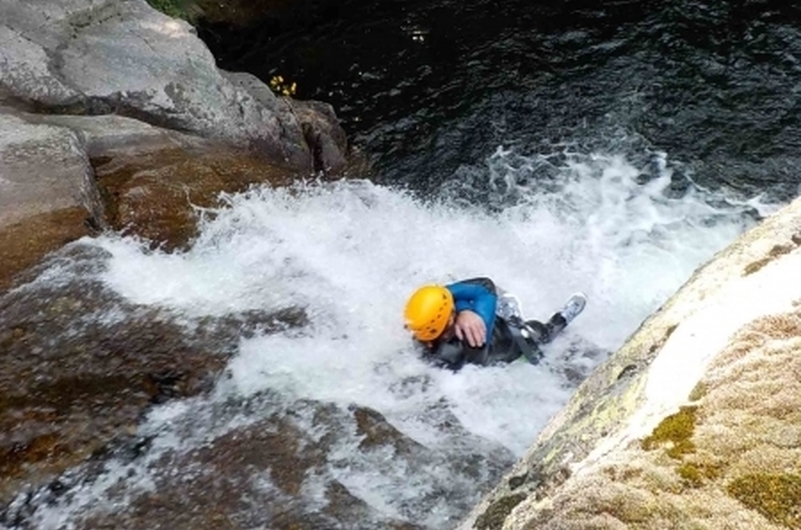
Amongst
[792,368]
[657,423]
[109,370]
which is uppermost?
[792,368]

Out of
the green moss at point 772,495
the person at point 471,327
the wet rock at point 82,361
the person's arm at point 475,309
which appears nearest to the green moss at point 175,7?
the wet rock at point 82,361

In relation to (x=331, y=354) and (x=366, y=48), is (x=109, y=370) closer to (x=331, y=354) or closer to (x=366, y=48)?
(x=331, y=354)

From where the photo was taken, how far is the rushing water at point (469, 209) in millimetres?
6191

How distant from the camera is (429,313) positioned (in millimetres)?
6617

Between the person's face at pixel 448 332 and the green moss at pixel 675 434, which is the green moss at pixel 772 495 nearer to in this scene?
the green moss at pixel 675 434

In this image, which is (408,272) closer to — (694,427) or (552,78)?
(552,78)

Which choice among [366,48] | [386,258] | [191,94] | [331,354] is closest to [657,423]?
[331,354]

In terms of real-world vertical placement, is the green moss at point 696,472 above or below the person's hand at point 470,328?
above

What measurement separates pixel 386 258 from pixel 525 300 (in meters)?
1.64

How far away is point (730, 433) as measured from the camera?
8.32 feet

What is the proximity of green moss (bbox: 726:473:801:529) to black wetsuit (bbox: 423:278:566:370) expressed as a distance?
14.8ft

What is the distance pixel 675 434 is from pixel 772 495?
1.33 feet

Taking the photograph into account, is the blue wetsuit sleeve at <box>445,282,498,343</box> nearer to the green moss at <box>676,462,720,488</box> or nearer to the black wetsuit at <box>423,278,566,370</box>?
the black wetsuit at <box>423,278,566,370</box>

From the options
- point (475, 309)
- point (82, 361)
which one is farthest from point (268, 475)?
point (475, 309)
